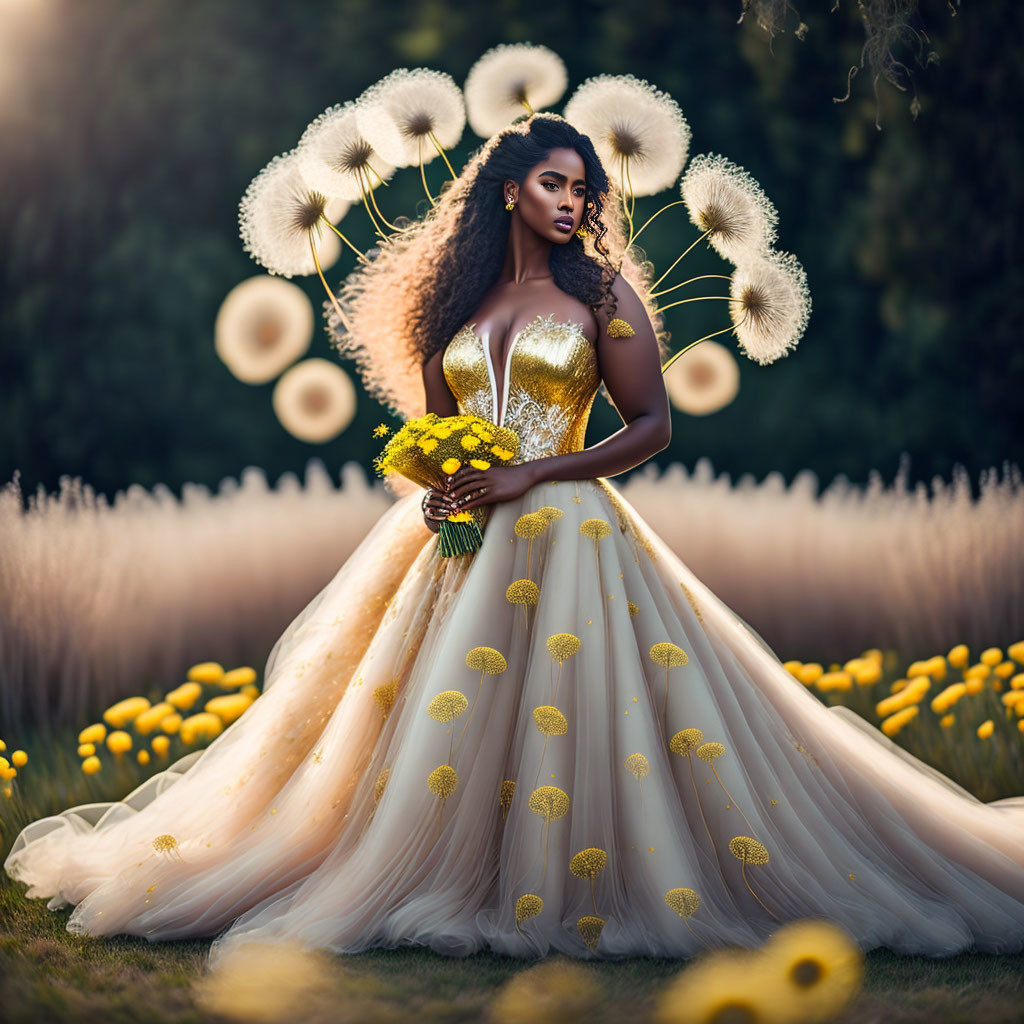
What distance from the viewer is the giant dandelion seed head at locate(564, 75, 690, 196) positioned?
3.18 metres

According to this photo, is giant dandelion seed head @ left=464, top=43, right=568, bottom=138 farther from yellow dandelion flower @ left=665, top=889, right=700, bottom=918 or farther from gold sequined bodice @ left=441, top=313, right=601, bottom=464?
yellow dandelion flower @ left=665, top=889, right=700, bottom=918

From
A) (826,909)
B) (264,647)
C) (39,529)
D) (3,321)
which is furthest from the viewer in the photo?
(3,321)

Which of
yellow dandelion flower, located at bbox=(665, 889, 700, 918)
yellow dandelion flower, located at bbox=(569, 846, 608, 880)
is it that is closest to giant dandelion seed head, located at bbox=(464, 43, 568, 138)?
yellow dandelion flower, located at bbox=(569, 846, 608, 880)

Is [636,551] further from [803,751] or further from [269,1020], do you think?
[269,1020]

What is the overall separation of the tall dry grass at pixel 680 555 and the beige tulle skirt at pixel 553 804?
1.75 m

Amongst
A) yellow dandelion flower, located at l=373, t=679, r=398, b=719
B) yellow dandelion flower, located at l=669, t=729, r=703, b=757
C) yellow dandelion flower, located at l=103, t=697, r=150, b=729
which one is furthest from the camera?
yellow dandelion flower, located at l=103, t=697, r=150, b=729

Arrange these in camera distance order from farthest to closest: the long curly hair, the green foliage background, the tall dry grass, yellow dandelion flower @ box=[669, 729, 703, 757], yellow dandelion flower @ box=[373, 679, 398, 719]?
the green foliage background < the tall dry grass < the long curly hair < yellow dandelion flower @ box=[373, 679, 398, 719] < yellow dandelion flower @ box=[669, 729, 703, 757]

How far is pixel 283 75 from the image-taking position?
5816 mm

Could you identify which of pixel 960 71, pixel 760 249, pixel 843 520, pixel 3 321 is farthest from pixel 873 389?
pixel 3 321

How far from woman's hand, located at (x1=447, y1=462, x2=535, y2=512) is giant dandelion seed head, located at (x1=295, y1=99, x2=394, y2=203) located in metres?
1.06

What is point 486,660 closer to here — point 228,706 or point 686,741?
point 686,741

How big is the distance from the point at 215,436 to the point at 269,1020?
4.10 m

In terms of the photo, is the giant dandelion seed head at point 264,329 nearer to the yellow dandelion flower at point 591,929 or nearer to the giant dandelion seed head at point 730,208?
the giant dandelion seed head at point 730,208

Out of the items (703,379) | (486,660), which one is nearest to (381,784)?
(486,660)
